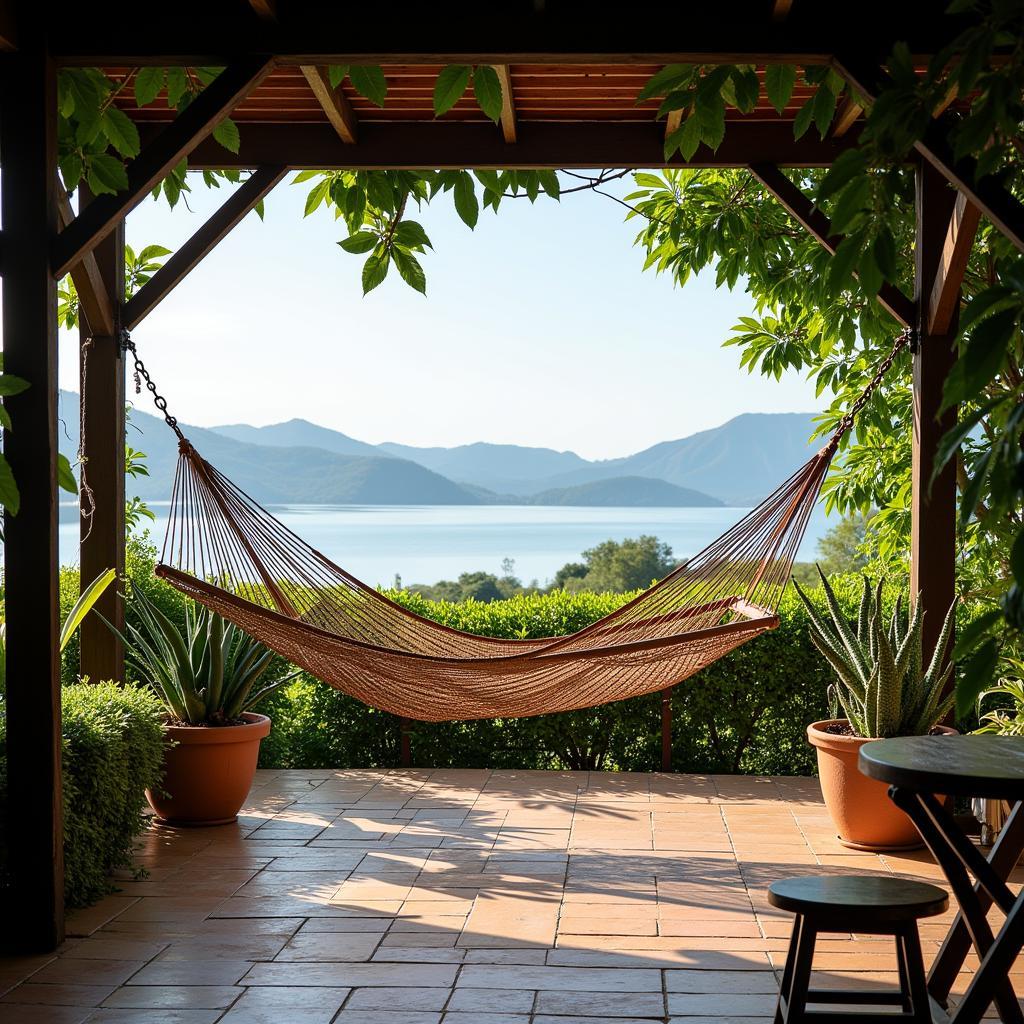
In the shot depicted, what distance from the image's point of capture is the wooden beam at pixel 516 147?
3309 millimetres

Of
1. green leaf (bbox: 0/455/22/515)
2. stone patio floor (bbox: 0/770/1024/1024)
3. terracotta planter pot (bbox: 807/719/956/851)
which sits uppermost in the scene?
green leaf (bbox: 0/455/22/515)

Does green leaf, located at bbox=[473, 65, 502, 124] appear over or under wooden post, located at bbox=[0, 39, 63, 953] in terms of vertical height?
over

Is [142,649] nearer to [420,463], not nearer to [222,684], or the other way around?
[222,684]

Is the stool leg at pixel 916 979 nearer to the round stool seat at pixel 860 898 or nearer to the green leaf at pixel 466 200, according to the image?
the round stool seat at pixel 860 898

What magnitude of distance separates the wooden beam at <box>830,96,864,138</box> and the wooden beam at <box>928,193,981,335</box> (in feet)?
1.18

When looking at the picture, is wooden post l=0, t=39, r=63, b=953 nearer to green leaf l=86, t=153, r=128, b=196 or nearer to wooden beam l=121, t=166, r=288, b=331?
green leaf l=86, t=153, r=128, b=196

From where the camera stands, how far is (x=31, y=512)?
2447mm

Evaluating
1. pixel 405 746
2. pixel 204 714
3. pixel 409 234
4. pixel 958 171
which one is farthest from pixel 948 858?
pixel 405 746

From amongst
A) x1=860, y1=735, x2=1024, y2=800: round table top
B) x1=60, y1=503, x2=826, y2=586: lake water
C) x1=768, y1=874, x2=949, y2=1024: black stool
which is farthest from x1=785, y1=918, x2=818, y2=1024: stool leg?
x1=60, y1=503, x2=826, y2=586: lake water

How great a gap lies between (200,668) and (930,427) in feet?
7.68

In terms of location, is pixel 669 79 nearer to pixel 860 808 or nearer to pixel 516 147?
pixel 516 147

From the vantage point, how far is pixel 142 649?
3.70 metres

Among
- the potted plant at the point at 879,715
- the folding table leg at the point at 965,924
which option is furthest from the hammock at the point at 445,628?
the folding table leg at the point at 965,924

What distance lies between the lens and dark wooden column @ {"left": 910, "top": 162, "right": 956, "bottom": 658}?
10.9ft
